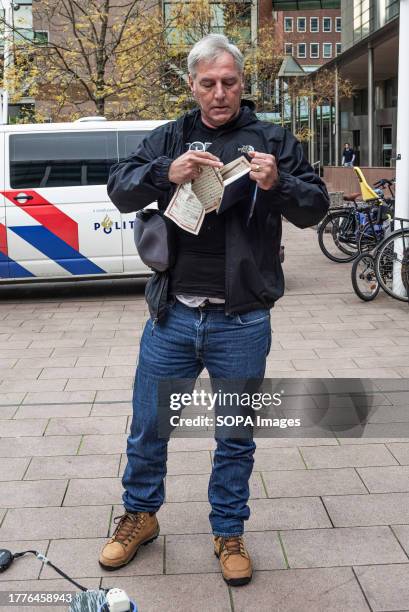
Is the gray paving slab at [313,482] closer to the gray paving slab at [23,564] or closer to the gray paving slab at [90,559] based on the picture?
the gray paving slab at [90,559]

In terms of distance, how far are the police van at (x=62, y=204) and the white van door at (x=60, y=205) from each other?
0.03 feet

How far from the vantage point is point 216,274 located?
2.88 meters

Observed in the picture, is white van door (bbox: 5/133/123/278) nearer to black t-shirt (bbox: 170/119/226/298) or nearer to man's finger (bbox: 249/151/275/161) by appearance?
black t-shirt (bbox: 170/119/226/298)

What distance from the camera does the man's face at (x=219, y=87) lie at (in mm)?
2736

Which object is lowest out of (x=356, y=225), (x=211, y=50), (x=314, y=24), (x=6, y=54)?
(x=356, y=225)

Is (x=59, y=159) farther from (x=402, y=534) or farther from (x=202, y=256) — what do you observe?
(x=402, y=534)

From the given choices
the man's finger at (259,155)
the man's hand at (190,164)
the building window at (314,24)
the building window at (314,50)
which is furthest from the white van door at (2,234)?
the building window at (314,24)

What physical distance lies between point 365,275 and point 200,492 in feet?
16.9

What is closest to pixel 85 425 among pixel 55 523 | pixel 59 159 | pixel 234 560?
pixel 55 523

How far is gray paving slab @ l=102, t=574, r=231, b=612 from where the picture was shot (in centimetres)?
279

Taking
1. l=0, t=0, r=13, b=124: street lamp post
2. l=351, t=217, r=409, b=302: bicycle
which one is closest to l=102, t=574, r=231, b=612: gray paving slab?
l=351, t=217, r=409, b=302: bicycle

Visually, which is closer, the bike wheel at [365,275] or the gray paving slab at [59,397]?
the gray paving slab at [59,397]

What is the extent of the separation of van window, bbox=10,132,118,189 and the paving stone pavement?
8.03ft

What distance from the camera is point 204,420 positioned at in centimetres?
356
